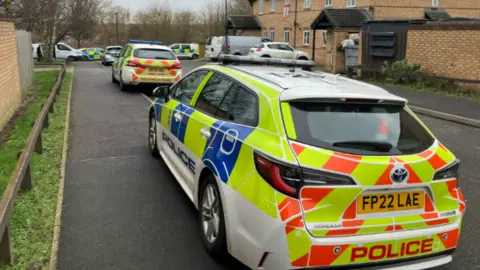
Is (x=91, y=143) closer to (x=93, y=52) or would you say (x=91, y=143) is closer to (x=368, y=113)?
(x=368, y=113)

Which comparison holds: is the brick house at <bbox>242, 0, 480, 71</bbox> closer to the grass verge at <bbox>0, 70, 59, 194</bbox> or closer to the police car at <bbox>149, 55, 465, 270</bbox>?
the grass verge at <bbox>0, 70, 59, 194</bbox>

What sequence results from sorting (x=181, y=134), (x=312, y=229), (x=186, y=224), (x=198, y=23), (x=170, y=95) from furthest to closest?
(x=198, y=23) → (x=170, y=95) → (x=181, y=134) → (x=186, y=224) → (x=312, y=229)

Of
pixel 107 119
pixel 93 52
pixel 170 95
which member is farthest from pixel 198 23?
pixel 170 95

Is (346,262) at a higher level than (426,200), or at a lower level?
lower

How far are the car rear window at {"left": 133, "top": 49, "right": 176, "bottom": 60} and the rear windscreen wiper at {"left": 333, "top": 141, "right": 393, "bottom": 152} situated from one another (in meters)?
12.0

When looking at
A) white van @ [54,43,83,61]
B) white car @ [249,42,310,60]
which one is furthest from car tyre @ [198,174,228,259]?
white van @ [54,43,83,61]

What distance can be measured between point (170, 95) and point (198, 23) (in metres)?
61.3

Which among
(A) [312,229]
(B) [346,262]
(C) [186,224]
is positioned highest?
(A) [312,229]

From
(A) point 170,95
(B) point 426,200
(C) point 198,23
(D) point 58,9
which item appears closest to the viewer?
(B) point 426,200

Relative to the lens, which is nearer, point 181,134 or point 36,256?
point 36,256

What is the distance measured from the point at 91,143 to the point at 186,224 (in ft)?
12.5

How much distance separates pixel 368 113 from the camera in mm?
3346

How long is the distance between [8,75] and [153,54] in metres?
5.44

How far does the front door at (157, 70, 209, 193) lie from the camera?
4555 mm
